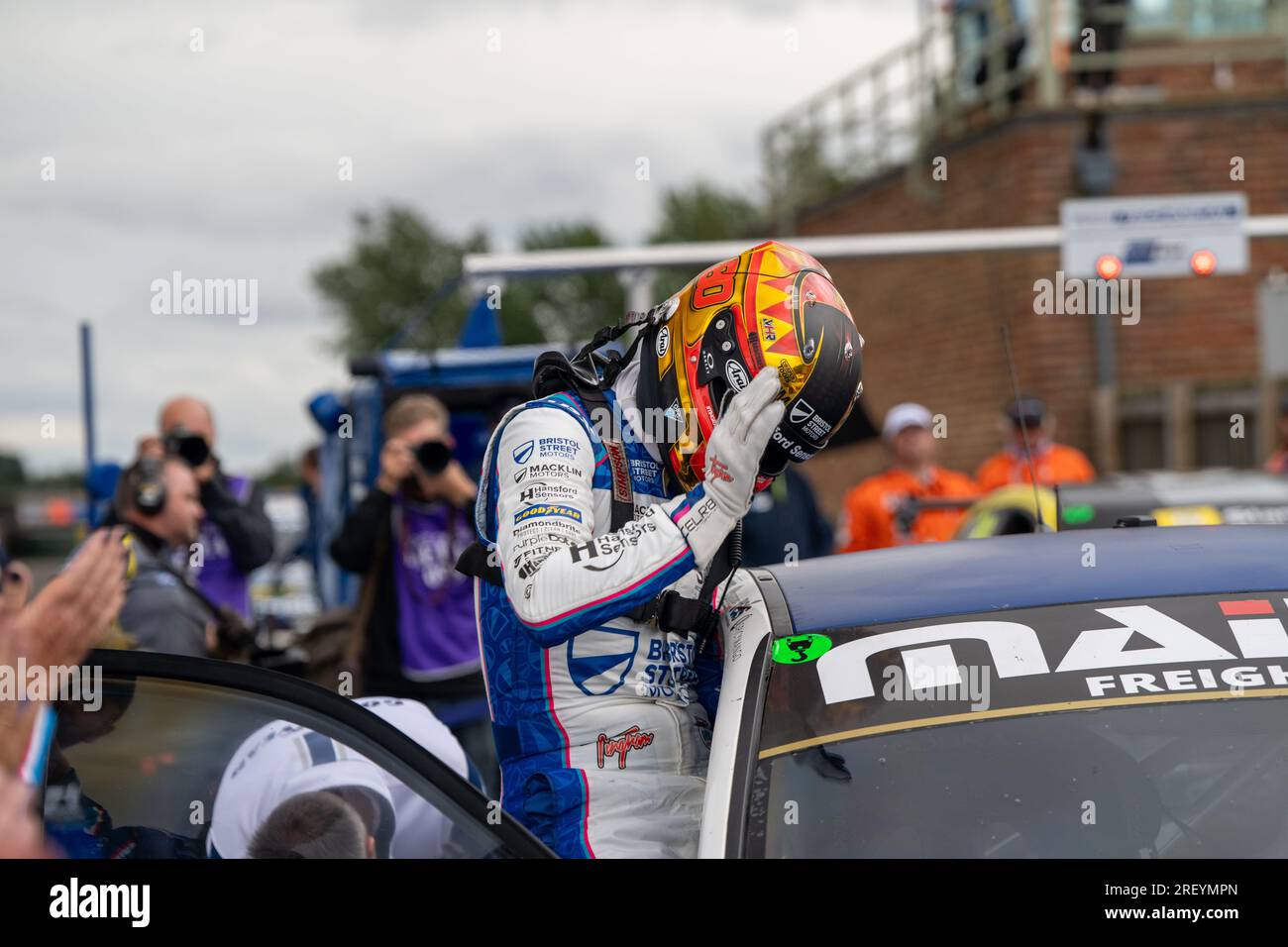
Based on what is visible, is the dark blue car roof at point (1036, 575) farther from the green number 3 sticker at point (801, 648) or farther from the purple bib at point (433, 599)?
the purple bib at point (433, 599)

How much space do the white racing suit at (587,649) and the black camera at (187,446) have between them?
3.23 metres

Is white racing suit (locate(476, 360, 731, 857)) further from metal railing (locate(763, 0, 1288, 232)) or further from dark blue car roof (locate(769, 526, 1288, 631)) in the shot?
metal railing (locate(763, 0, 1288, 232))

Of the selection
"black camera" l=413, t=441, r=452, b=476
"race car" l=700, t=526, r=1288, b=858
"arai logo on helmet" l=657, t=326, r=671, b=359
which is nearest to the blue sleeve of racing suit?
"race car" l=700, t=526, r=1288, b=858

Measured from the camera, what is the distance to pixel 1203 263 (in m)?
6.84

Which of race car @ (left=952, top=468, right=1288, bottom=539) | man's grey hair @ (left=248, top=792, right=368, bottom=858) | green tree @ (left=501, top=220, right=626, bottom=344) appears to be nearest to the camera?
man's grey hair @ (left=248, top=792, right=368, bottom=858)

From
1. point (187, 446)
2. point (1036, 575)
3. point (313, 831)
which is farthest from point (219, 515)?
point (1036, 575)

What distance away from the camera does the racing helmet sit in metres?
2.51

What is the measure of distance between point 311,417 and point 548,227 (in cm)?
5054

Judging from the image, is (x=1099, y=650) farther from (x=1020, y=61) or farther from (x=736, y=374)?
(x=1020, y=61)

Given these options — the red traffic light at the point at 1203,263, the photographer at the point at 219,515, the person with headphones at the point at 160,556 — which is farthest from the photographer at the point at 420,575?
the red traffic light at the point at 1203,263

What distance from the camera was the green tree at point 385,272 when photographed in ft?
186

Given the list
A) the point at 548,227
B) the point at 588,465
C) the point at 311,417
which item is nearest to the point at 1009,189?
the point at 311,417

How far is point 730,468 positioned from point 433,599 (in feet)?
11.6
